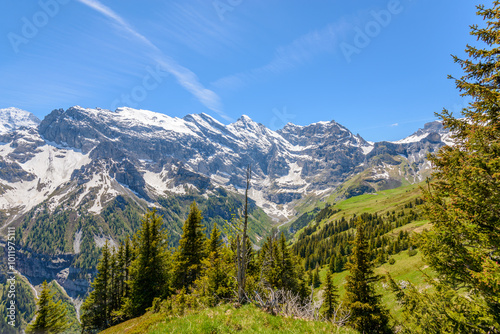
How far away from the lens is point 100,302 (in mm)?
39969

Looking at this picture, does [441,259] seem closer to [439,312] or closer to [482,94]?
[439,312]

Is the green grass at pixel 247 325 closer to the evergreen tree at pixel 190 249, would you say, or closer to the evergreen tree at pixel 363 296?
the evergreen tree at pixel 363 296

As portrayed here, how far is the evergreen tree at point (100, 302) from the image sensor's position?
38.7 meters

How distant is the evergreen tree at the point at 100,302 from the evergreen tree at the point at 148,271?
9.57 metres

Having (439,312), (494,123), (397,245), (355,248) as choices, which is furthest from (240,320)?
(397,245)

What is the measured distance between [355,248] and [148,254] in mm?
27850

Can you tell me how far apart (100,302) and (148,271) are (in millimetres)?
17387

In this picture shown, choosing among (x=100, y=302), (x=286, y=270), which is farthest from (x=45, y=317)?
(x=286, y=270)

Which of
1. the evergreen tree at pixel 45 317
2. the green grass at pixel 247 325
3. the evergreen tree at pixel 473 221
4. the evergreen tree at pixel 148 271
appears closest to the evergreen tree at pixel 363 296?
the evergreen tree at pixel 473 221

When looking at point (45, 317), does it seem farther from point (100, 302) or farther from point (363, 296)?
point (363, 296)

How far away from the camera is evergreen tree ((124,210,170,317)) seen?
31.3 metres

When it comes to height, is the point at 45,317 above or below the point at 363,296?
below

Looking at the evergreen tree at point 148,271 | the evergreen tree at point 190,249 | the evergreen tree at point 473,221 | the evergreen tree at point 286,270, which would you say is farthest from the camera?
the evergreen tree at point 286,270

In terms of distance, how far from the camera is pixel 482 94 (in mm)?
10547
